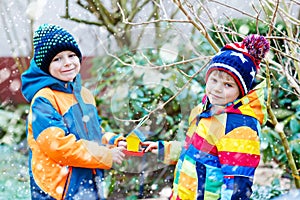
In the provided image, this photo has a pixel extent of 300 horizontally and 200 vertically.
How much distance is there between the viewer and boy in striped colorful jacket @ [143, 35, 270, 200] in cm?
129

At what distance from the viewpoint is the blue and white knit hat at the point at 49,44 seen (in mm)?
1401

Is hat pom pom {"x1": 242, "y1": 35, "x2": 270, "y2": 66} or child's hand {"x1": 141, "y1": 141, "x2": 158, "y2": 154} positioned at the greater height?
hat pom pom {"x1": 242, "y1": 35, "x2": 270, "y2": 66}

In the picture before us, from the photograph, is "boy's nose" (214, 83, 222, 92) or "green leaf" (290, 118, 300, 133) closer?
"boy's nose" (214, 83, 222, 92)

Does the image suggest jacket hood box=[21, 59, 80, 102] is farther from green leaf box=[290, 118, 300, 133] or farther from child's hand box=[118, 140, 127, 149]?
green leaf box=[290, 118, 300, 133]

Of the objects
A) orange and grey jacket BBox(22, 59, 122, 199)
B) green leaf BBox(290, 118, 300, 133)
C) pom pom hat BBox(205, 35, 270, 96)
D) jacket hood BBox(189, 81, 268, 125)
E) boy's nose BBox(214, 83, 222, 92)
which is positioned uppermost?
pom pom hat BBox(205, 35, 270, 96)

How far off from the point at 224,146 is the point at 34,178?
0.50 metres

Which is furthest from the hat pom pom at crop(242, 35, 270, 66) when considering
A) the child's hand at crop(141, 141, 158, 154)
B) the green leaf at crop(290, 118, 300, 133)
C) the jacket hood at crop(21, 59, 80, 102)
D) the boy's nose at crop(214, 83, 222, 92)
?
the green leaf at crop(290, 118, 300, 133)

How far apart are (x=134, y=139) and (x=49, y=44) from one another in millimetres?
313

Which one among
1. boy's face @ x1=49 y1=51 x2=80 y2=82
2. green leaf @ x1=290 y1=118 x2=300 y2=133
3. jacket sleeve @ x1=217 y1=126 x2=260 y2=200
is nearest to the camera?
jacket sleeve @ x1=217 y1=126 x2=260 y2=200

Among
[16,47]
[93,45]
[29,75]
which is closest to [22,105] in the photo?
[16,47]

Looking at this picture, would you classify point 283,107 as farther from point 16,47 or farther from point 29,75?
point 29,75

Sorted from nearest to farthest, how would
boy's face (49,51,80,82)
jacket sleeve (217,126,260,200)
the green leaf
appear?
1. jacket sleeve (217,126,260,200)
2. boy's face (49,51,80,82)
3. the green leaf

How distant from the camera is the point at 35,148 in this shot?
4.75 feet

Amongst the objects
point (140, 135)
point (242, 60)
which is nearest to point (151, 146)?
point (140, 135)
